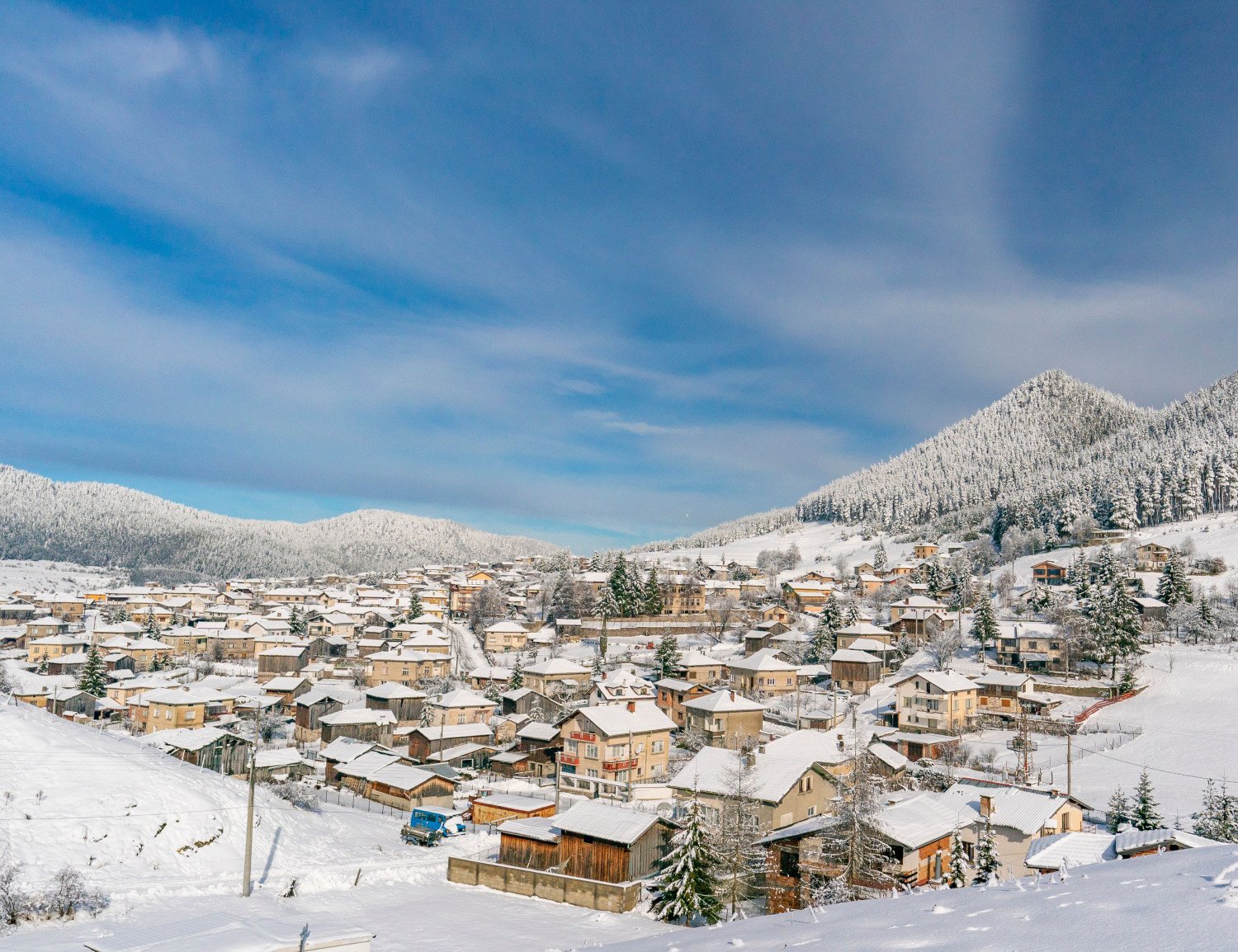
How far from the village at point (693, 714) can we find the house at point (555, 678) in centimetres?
31

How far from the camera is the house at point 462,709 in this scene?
2381 inches

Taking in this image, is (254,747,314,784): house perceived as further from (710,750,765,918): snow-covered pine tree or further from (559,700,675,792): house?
(710,750,765,918): snow-covered pine tree

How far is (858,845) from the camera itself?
26.4m

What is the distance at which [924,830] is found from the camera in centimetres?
3017

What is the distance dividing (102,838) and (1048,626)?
6935cm

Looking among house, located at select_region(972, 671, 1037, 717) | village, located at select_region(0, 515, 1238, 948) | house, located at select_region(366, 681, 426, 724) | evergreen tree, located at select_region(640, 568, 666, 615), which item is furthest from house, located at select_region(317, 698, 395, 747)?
house, located at select_region(972, 671, 1037, 717)

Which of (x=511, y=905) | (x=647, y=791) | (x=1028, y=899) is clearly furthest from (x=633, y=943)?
(x=647, y=791)

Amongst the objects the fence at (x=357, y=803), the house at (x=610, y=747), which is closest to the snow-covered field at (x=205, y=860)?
the fence at (x=357, y=803)

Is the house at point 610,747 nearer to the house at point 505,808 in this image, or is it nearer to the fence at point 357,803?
the house at point 505,808

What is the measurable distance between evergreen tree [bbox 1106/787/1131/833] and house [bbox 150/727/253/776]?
45.3 metres

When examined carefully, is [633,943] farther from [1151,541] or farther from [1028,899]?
[1151,541]

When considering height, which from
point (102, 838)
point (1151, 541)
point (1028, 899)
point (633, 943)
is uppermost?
point (1151, 541)

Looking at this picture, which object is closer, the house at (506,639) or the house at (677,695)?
the house at (677,695)

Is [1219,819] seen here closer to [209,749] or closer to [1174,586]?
[209,749]
